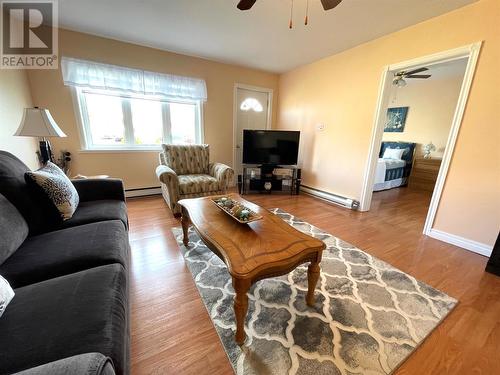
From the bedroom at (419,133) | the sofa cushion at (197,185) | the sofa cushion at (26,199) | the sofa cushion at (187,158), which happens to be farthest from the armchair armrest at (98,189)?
the bedroom at (419,133)

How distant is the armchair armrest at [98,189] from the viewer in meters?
1.92

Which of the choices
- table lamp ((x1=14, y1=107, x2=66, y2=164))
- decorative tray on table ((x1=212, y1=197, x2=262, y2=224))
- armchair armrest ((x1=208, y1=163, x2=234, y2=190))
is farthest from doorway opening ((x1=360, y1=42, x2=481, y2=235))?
table lamp ((x1=14, y1=107, x2=66, y2=164))

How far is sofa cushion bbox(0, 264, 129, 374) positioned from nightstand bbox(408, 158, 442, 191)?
583cm

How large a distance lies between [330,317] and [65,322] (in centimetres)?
137

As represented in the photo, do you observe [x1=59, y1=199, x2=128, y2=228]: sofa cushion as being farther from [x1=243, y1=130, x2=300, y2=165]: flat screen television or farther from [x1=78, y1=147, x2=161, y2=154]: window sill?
[x1=243, y1=130, x2=300, y2=165]: flat screen television

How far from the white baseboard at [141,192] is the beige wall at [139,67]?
0.08 m

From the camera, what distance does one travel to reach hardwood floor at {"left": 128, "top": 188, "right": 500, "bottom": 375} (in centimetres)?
110

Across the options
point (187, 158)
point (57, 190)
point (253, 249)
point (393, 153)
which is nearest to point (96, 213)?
point (57, 190)

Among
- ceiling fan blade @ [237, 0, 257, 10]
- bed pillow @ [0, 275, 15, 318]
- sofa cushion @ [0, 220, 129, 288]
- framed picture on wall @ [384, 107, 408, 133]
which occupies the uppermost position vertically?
ceiling fan blade @ [237, 0, 257, 10]

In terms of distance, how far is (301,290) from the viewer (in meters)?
1.58

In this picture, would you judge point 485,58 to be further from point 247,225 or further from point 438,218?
point 247,225

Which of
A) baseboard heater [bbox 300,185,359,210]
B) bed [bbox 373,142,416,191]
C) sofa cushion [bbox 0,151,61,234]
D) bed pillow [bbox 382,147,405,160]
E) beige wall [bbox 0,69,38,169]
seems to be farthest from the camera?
bed pillow [bbox 382,147,405,160]

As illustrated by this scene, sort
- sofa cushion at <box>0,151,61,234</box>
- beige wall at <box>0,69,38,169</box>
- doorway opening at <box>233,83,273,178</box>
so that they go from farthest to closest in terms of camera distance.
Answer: doorway opening at <box>233,83,273,178</box>
beige wall at <box>0,69,38,169</box>
sofa cushion at <box>0,151,61,234</box>

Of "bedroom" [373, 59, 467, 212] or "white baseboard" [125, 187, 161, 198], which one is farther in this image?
"bedroom" [373, 59, 467, 212]
